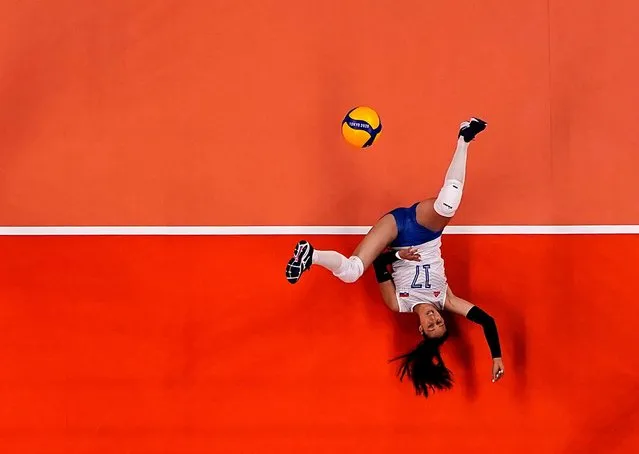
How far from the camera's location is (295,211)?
211 inches

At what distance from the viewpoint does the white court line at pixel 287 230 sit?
5.30 meters

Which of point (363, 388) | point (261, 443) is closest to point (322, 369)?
point (363, 388)

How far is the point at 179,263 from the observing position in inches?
209

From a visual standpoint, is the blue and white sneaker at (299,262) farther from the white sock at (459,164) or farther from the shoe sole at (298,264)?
the white sock at (459,164)

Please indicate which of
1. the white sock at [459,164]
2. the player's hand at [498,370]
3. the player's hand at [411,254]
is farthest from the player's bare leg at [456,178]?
the player's hand at [498,370]

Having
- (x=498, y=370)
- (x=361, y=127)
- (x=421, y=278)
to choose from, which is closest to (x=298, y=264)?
(x=361, y=127)

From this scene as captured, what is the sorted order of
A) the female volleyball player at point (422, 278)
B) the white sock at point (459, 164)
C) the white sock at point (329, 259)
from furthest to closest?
the female volleyball player at point (422, 278) < the white sock at point (459, 164) < the white sock at point (329, 259)

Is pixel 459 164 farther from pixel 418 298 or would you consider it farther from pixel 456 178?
pixel 418 298

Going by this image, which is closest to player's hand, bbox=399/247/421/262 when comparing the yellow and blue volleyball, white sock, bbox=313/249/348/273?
white sock, bbox=313/249/348/273

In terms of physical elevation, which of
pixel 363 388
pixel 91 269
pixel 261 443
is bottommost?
pixel 261 443

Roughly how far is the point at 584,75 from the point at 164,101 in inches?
129

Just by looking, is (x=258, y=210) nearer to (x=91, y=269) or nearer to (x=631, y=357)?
(x=91, y=269)

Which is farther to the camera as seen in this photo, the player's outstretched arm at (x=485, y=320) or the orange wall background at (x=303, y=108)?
the orange wall background at (x=303, y=108)

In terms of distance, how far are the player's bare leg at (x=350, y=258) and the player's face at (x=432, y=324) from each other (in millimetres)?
555
